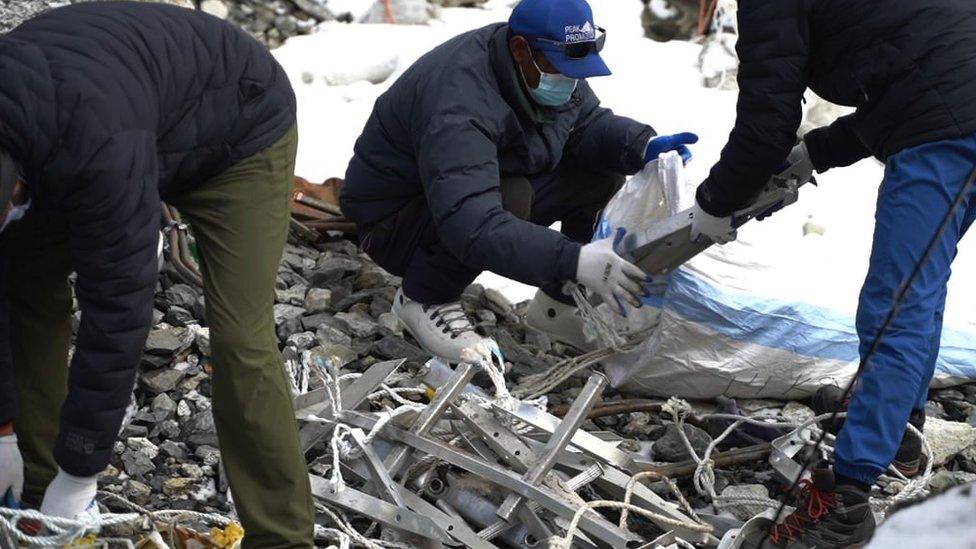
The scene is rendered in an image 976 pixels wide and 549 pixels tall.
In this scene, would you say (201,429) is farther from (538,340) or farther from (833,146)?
(833,146)

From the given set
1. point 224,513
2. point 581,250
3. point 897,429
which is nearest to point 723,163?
point 581,250

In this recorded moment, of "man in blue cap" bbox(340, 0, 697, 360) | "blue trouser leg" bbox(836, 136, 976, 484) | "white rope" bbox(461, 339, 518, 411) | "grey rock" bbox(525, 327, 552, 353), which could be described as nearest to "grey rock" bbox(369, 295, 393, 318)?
"man in blue cap" bbox(340, 0, 697, 360)

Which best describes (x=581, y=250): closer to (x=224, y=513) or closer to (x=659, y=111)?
(x=224, y=513)

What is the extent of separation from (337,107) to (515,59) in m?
2.28

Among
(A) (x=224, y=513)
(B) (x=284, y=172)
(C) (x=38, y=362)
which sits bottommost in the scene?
(A) (x=224, y=513)

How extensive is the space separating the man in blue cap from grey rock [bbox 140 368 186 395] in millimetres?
717

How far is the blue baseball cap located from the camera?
3.69m

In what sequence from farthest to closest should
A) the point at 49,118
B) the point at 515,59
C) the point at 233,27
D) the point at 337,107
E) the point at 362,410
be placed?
the point at 337,107 < the point at 515,59 < the point at 362,410 < the point at 233,27 < the point at 49,118

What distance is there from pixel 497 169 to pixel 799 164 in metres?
0.81

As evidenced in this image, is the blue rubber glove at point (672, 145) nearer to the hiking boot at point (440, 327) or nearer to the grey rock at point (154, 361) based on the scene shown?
the hiking boot at point (440, 327)

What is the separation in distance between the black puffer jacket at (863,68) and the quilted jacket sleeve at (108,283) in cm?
140

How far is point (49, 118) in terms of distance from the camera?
2.17 m

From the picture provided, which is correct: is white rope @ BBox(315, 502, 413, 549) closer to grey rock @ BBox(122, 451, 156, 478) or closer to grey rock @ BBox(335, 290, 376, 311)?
grey rock @ BBox(122, 451, 156, 478)

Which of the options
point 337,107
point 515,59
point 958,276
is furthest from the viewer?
point 337,107
